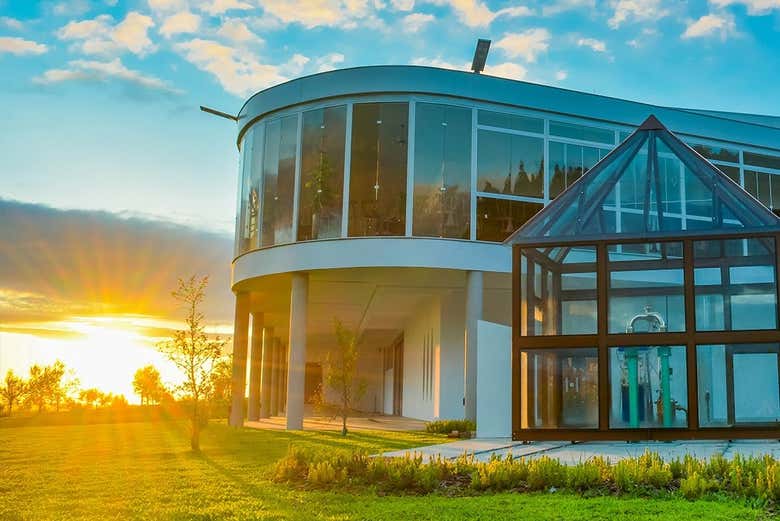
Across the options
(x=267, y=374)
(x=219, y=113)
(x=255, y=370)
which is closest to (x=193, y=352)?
(x=219, y=113)

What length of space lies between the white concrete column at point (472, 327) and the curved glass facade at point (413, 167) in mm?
1215

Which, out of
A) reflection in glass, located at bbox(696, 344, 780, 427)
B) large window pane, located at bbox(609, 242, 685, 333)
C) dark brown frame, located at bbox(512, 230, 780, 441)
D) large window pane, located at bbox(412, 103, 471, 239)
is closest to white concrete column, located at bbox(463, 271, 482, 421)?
large window pane, located at bbox(412, 103, 471, 239)

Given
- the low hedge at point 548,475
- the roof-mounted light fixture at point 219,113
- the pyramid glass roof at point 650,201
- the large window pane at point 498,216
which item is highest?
the roof-mounted light fixture at point 219,113

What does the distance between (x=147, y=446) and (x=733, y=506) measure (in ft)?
42.9

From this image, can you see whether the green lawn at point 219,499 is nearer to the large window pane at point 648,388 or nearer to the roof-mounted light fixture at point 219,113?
the large window pane at point 648,388

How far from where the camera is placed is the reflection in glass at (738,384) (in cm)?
1289

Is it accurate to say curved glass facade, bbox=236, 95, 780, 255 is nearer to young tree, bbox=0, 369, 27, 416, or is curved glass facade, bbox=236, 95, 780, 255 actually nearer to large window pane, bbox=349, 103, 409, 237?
large window pane, bbox=349, 103, 409, 237

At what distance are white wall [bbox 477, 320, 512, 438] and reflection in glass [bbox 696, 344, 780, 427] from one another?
6614 millimetres

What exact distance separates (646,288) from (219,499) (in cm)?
745

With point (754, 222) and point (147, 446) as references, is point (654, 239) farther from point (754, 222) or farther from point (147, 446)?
point (147, 446)

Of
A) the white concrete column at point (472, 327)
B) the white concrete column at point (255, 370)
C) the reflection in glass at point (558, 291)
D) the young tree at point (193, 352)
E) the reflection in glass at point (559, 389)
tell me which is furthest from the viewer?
the white concrete column at point (255, 370)

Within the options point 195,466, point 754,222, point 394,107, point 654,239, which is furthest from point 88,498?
point 394,107

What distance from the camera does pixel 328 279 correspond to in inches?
992

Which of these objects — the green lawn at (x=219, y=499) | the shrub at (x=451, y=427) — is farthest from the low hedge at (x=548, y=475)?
the shrub at (x=451, y=427)
